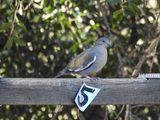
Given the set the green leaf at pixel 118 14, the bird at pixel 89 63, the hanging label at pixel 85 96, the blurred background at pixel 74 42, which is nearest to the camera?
the hanging label at pixel 85 96

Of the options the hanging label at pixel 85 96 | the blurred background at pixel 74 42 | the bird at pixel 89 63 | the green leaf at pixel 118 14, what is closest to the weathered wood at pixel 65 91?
the hanging label at pixel 85 96

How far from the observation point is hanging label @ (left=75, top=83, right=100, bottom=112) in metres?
2.79

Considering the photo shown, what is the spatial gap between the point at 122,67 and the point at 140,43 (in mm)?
591

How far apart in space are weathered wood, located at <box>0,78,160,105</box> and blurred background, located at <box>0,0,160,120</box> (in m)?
2.23

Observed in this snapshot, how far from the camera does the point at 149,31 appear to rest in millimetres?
5582

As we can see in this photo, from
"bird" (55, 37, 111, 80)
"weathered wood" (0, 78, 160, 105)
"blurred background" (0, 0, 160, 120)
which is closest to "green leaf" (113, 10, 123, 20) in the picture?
"blurred background" (0, 0, 160, 120)

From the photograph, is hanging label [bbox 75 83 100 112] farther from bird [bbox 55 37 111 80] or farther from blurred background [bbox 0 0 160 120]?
blurred background [bbox 0 0 160 120]

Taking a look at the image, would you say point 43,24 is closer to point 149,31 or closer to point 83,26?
point 83,26

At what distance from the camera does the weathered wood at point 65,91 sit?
2811 millimetres

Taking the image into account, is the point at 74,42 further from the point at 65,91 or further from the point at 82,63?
the point at 65,91

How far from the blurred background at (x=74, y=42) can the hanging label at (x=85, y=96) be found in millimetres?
2303

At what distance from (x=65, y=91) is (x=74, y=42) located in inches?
104

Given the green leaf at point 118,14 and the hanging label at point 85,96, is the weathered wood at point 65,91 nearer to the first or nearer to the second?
the hanging label at point 85,96

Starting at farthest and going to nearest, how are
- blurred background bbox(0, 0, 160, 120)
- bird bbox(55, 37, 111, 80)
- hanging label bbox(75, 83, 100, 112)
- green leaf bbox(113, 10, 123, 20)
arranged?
blurred background bbox(0, 0, 160, 120)
green leaf bbox(113, 10, 123, 20)
bird bbox(55, 37, 111, 80)
hanging label bbox(75, 83, 100, 112)
